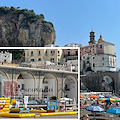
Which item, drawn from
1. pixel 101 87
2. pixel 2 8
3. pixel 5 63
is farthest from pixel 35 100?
pixel 2 8

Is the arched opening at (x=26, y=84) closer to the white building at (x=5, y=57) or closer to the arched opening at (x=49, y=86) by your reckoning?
the arched opening at (x=49, y=86)

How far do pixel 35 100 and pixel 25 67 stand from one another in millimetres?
1877

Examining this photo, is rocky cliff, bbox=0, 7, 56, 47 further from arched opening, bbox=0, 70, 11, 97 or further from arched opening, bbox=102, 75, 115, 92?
arched opening, bbox=0, 70, 11, 97

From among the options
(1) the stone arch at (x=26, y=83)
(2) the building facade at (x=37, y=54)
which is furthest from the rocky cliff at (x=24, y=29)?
(1) the stone arch at (x=26, y=83)

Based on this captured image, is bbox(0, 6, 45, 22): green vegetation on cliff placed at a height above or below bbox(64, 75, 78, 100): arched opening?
above

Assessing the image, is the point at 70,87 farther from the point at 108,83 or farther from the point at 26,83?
the point at 108,83

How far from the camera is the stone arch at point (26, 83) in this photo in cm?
1015

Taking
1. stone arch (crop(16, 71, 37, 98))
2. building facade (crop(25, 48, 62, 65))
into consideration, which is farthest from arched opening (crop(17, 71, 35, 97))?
building facade (crop(25, 48, 62, 65))

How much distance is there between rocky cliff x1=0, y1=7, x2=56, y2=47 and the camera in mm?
46062

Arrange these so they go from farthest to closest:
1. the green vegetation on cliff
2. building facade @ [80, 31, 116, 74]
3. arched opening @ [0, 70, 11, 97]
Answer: the green vegetation on cliff < building facade @ [80, 31, 116, 74] < arched opening @ [0, 70, 11, 97]

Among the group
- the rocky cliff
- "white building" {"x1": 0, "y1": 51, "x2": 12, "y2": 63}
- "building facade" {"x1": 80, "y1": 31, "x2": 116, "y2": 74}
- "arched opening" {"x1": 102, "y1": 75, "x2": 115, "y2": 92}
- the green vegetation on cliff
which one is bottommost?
A: "arched opening" {"x1": 102, "y1": 75, "x2": 115, "y2": 92}

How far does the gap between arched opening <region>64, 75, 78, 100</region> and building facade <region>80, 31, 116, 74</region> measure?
109 feet

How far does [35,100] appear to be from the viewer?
1093cm

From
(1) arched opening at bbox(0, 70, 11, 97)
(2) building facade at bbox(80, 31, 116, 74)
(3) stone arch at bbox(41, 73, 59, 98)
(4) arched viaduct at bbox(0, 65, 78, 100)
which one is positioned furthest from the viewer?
(2) building facade at bbox(80, 31, 116, 74)
